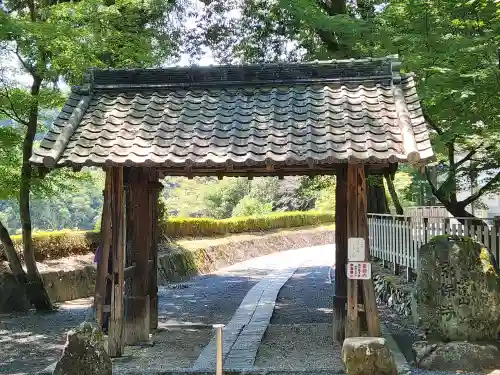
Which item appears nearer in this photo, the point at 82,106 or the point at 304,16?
the point at 82,106

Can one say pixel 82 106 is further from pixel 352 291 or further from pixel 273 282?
pixel 273 282

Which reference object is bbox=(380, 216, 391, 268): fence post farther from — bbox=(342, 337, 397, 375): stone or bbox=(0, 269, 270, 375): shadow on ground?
bbox=(342, 337, 397, 375): stone

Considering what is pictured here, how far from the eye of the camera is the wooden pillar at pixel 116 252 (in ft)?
25.2

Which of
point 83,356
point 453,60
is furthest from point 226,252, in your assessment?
point 83,356

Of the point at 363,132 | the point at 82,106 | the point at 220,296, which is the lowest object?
the point at 220,296

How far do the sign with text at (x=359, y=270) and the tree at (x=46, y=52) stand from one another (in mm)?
7793

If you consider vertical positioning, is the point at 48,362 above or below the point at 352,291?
below

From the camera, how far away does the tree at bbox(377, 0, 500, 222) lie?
32.7ft

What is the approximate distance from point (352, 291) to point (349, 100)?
2.75 m

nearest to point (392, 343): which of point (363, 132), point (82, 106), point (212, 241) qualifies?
point (363, 132)

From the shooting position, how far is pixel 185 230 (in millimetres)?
25703

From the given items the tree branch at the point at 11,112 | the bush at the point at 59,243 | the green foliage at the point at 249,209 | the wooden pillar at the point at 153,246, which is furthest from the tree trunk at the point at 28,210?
the green foliage at the point at 249,209

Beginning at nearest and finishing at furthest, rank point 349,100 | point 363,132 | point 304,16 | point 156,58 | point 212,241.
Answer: point 363,132, point 349,100, point 304,16, point 156,58, point 212,241

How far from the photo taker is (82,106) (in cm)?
800
